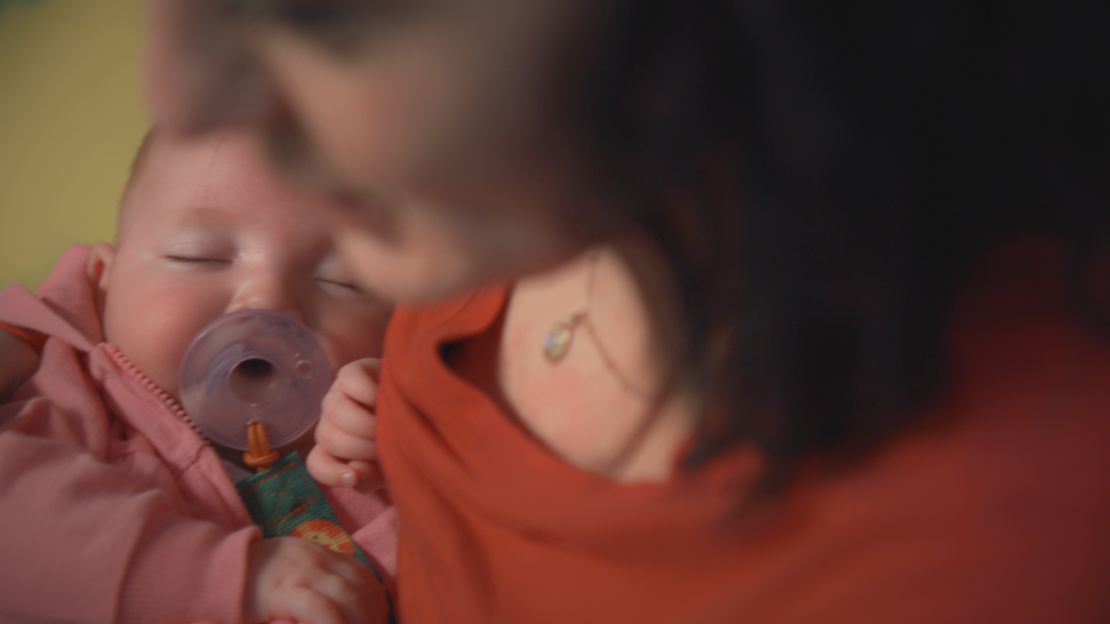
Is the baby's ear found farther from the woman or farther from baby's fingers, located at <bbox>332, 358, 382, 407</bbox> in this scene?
the woman

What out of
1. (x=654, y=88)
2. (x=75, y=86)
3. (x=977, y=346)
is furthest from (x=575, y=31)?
(x=75, y=86)

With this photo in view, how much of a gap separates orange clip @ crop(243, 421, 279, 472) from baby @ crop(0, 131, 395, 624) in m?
0.03

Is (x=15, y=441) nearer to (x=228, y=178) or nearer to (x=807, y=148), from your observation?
(x=228, y=178)

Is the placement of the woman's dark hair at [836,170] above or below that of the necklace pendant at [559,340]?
above

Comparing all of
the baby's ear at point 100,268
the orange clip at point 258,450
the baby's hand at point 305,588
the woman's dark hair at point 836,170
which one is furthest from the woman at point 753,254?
the baby's ear at point 100,268

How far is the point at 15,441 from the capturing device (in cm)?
69

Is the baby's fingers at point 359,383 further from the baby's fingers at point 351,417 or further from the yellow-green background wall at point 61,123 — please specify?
the yellow-green background wall at point 61,123

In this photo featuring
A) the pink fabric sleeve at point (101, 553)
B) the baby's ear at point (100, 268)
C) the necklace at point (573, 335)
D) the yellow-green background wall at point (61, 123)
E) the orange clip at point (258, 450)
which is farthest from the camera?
the yellow-green background wall at point (61, 123)

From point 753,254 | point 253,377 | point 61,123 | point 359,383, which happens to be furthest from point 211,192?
point 753,254

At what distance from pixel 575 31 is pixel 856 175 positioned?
11 cm

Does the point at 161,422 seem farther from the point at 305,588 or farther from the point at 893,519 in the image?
the point at 893,519

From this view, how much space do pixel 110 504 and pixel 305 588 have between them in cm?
16

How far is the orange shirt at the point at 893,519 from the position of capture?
1.16ft

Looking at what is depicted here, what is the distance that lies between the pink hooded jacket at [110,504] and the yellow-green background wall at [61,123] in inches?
13.9
